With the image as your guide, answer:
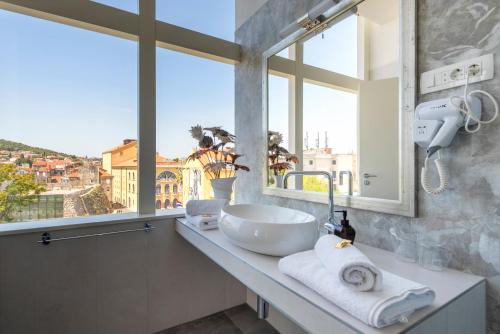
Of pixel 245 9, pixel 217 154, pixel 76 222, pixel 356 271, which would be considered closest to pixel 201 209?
pixel 217 154

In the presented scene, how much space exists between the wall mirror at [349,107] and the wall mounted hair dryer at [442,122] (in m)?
0.08

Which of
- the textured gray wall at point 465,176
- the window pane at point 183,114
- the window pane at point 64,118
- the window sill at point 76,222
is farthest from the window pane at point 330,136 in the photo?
the window pane at point 64,118

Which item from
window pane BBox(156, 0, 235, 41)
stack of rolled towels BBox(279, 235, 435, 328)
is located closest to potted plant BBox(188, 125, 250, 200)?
window pane BBox(156, 0, 235, 41)

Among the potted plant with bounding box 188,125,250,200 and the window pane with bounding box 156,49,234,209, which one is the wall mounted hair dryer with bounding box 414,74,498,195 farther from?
the window pane with bounding box 156,49,234,209

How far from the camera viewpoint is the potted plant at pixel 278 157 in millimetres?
1661

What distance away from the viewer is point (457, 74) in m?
0.85

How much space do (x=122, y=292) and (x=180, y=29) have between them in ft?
6.12

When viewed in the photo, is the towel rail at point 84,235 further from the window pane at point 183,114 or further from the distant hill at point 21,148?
the distant hill at point 21,148

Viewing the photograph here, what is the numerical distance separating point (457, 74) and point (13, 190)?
222 cm

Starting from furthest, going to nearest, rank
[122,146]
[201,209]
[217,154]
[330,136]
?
[217,154], [122,146], [201,209], [330,136]

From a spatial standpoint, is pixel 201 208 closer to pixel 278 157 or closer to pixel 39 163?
pixel 278 157

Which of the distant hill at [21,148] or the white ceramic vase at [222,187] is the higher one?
the distant hill at [21,148]

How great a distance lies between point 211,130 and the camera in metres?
1.81

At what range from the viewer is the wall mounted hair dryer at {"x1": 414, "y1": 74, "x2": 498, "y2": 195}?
0.79 metres
